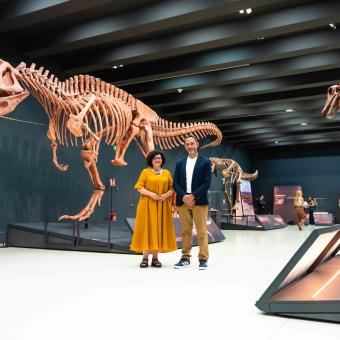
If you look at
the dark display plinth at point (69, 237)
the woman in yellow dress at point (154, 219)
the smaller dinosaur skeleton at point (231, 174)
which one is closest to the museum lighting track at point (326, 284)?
the woman in yellow dress at point (154, 219)

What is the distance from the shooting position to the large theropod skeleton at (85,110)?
6.50 m

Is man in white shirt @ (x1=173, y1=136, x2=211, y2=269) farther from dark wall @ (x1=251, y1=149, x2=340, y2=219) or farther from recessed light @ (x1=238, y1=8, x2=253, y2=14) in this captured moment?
dark wall @ (x1=251, y1=149, x2=340, y2=219)

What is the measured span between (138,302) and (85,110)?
15.7 ft

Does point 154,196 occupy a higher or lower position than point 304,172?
lower

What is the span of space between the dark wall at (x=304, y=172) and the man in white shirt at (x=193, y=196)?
17.6 metres

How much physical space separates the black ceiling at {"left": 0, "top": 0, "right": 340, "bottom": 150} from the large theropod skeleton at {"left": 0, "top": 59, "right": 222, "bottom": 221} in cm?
110

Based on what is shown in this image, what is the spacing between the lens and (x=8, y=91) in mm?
5527

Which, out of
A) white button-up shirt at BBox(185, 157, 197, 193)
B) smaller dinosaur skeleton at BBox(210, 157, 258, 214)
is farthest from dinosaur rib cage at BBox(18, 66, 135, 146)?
smaller dinosaur skeleton at BBox(210, 157, 258, 214)

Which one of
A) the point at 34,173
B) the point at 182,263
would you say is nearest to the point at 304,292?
the point at 182,263

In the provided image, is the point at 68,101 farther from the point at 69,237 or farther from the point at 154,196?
the point at 154,196

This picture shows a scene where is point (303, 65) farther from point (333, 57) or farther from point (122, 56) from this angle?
point (122, 56)

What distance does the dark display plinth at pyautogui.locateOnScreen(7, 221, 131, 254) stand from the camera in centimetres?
707

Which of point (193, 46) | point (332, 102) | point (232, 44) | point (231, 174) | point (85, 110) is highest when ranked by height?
point (232, 44)

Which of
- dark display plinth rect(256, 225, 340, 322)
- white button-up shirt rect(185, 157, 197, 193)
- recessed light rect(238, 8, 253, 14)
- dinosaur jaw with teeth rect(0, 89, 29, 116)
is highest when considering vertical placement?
recessed light rect(238, 8, 253, 14)
